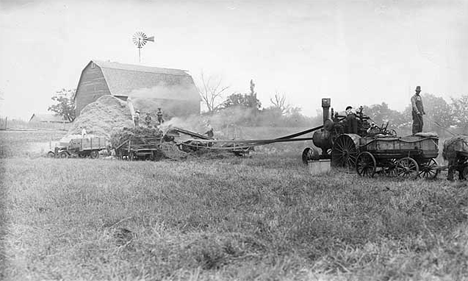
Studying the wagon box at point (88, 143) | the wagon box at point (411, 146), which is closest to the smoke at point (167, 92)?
the wagon box at point (88, 143)

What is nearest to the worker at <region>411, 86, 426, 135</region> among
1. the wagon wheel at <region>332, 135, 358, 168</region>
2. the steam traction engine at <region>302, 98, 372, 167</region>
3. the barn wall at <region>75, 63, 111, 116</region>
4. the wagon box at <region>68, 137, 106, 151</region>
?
the steam traction engine at <region>302, 98, 372, 167</region>

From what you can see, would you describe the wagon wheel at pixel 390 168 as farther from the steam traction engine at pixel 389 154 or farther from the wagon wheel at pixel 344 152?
the wagon wheel at pixel 344 152

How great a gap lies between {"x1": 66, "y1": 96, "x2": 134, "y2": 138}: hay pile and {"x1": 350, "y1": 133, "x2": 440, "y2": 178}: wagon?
10979 millimetres

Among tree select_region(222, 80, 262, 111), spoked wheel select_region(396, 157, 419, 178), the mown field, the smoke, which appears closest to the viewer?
the mown field

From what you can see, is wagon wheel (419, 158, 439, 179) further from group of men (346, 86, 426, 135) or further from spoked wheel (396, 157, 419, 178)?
group of men (346, 86, 426, 135)

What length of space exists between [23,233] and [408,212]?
4.89 m

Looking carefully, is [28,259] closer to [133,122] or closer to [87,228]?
[87,228]

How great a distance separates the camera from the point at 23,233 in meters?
4.47

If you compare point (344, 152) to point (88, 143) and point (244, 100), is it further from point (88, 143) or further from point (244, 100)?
point (244, 100)

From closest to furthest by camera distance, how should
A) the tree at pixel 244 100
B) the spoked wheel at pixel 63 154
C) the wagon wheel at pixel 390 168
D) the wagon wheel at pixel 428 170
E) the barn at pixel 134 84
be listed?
the wagon wheel at pixel 428 170, the wagon wheel at pixel 390 168, the spoked wheel at pixel 63 154, the tree at pixel 244 100, the barn at pixel 134 84

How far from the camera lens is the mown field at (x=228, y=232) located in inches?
143

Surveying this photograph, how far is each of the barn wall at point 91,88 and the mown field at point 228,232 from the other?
13.1 meters

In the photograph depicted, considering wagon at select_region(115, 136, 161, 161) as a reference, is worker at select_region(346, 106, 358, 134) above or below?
above

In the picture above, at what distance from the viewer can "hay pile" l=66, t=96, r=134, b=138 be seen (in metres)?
17.4
